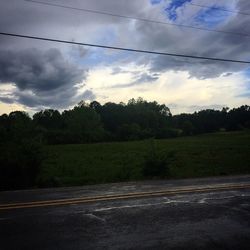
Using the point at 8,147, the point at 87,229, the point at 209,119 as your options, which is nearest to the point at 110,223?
the point at 87,229

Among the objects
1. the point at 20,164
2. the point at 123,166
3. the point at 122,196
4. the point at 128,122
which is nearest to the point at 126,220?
the point at 122,196

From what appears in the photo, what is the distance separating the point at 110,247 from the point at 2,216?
2959 mm

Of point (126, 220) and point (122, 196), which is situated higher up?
point (122, 196)

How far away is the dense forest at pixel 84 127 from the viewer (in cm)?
1448

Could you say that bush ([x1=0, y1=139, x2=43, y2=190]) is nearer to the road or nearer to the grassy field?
the grassy field

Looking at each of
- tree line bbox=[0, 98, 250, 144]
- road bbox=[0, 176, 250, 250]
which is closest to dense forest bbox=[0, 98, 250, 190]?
tree line bbox=[0, 98, 250, 144]

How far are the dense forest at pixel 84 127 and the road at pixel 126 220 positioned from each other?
3.99 meters

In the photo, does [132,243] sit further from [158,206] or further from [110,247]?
[158,206]

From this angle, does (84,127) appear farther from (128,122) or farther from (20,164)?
(20,164)

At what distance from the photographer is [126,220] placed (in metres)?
7.17

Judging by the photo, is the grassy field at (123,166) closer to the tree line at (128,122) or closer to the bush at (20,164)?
the bush at (20,164)

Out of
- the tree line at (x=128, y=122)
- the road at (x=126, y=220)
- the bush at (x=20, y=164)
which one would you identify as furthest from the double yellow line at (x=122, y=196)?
the tree line at (x=128, y=122)

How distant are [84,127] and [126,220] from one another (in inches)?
3525

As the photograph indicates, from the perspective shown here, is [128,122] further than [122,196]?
Yes
